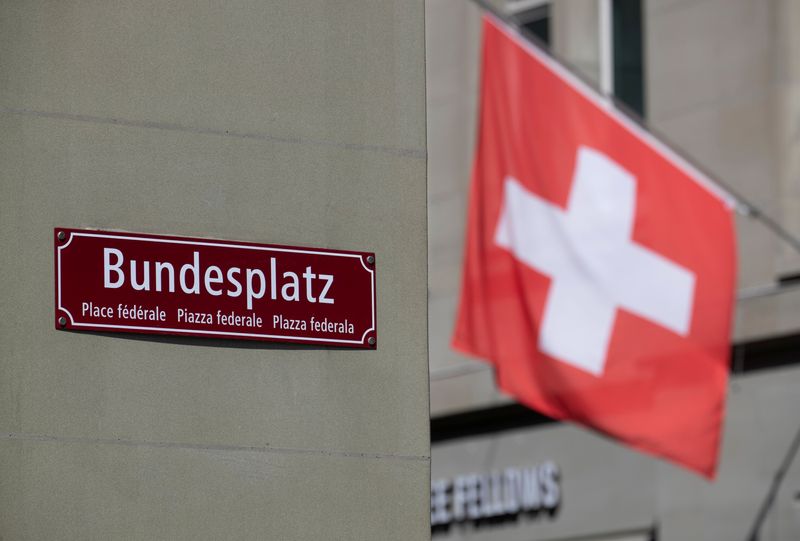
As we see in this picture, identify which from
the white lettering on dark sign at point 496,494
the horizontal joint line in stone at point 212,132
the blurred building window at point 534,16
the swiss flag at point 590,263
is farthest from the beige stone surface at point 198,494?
the blurred building window at point 534,16

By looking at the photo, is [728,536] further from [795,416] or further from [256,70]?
[256,70]

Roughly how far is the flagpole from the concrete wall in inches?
262

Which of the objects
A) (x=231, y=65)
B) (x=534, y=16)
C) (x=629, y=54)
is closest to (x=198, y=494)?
(x=231, y=65)

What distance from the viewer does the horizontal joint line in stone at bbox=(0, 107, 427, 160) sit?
5918 mm

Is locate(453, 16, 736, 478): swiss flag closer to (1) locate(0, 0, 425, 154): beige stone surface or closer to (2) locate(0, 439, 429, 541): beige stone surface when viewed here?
(1) locate(0, 0, 425, 154): beige stone surface

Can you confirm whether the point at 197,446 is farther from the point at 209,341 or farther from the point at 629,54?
the point at 629,54

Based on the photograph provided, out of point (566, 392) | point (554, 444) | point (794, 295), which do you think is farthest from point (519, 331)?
point (554, 444)

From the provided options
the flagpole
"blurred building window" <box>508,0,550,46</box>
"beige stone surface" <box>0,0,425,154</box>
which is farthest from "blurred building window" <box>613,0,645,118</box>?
"beige stone surface" <box>0,0,425,154</box>

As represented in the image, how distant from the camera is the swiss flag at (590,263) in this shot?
13.8 metres

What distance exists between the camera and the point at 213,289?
19.7 ft

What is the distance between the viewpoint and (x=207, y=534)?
583 cm

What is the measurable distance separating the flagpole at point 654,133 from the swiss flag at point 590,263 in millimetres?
111

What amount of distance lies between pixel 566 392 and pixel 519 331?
0.58m

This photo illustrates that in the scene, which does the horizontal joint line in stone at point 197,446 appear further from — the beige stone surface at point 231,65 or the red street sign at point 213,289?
the beige stone surface at point 231,65
